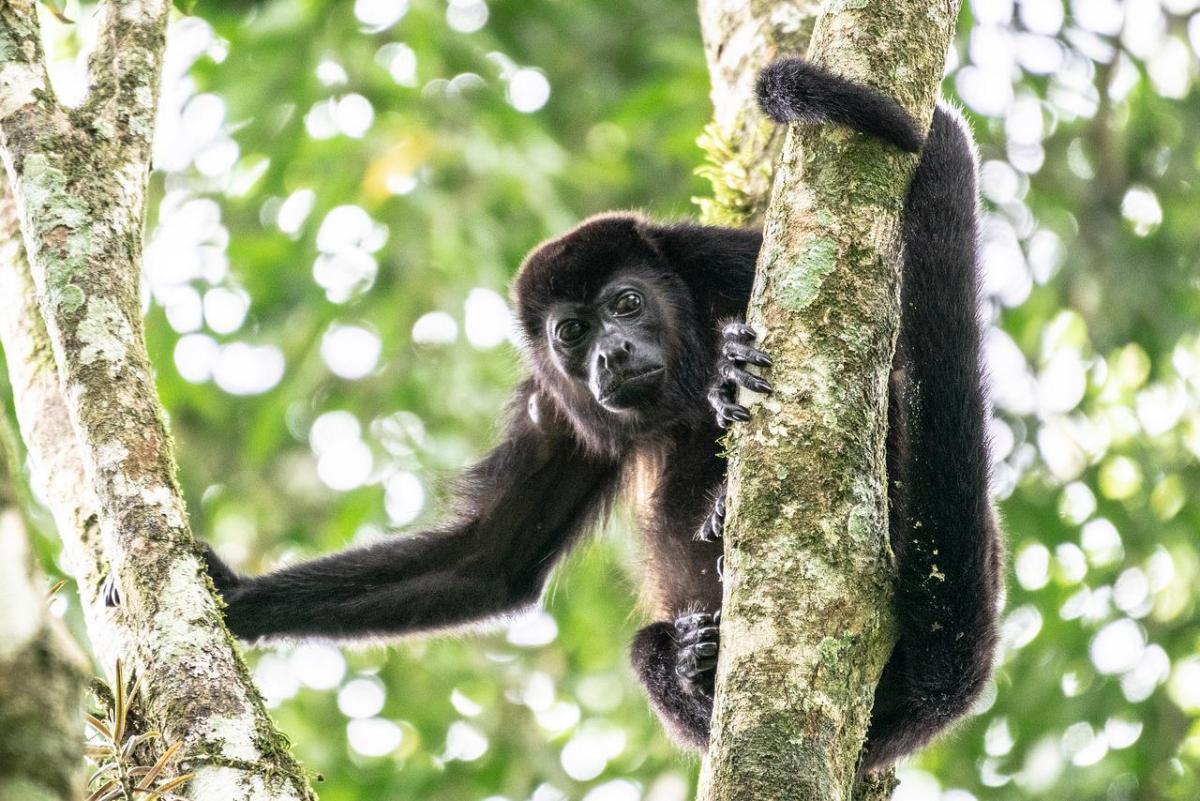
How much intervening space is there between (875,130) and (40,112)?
1.87 meters

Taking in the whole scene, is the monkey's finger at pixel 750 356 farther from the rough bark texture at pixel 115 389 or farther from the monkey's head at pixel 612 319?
the monkey's head at pixel 612 319

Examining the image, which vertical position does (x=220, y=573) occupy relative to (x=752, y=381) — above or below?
below

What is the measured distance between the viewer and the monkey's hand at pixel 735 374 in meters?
2.48

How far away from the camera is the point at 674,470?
15.2ft

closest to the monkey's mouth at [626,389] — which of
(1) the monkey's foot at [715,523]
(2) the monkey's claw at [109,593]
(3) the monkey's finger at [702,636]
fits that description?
(1) the monkey's foot at [715,523]

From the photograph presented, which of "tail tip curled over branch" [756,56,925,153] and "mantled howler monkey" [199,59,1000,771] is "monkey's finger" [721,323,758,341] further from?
"tail tip curled over branch" [756,56,925,153]

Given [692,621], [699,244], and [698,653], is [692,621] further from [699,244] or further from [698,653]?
[699,244]

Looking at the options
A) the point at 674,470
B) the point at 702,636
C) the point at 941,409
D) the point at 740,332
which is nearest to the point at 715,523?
the point at 702,636

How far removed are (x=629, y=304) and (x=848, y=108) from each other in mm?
2025

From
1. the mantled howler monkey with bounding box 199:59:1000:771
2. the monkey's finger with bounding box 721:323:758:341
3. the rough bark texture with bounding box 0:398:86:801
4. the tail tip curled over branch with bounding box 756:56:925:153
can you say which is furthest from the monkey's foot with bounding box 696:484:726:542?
the rough bark texture with bounding box 0:398:86:801

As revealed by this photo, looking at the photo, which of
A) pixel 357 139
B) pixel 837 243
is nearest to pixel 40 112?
pixel 837 243

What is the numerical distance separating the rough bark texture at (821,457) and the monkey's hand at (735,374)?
34 millimetres

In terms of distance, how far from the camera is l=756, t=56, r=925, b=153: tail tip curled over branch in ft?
8.58

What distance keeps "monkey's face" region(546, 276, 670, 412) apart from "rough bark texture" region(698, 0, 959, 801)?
168 cm
